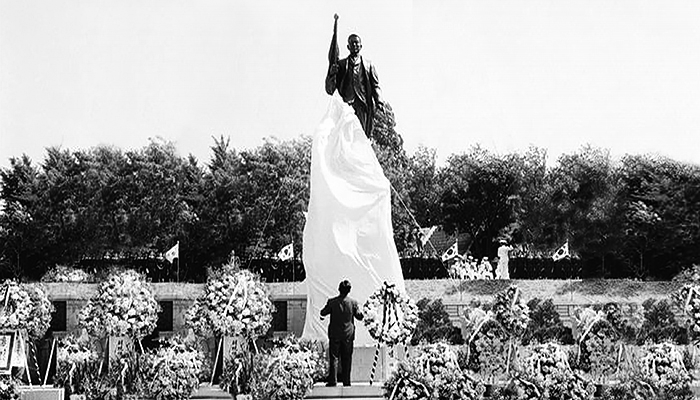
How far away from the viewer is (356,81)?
25.6 metres

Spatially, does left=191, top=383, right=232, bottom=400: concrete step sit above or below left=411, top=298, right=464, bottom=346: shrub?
below

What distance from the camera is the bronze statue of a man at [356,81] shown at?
25641 millimetres

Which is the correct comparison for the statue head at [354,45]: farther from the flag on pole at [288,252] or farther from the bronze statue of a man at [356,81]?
the flag on pole at [288,252]

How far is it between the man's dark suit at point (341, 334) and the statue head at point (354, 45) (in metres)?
7.54

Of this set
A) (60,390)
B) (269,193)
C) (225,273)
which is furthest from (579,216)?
(60,390)

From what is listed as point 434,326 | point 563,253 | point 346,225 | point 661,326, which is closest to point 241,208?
point 563,253

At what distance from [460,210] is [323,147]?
4102cm

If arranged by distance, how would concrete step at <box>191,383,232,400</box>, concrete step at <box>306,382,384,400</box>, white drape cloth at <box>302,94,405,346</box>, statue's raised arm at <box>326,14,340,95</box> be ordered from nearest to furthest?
concrete step at <box>306,382,384,400</box> < concrete step at <box>191,383,232,400</box> < white drape cloth at <box>302,94,405,346</box> < statue's raised arm at <box>326,14,340,95</box>

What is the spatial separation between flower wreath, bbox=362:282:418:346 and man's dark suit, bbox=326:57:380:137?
634cm

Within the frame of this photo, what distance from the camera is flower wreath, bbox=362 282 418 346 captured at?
20172mm

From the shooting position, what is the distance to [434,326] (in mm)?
29531

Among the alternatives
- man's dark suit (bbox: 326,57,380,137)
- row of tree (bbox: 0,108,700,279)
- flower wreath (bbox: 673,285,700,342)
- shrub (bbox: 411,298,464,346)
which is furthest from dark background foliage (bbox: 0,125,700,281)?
flower wreath (bbox: 673,285,700,342)

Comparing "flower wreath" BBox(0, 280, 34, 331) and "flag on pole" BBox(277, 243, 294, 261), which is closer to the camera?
"flower wreath" BBox(0, 280, 34, 331)

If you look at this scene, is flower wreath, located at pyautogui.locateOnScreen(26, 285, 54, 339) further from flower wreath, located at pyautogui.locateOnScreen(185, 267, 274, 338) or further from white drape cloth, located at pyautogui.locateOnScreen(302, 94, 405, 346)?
white drape cloth, located at pyautogui.locateOnScreen(302, 94, 405, 346)
